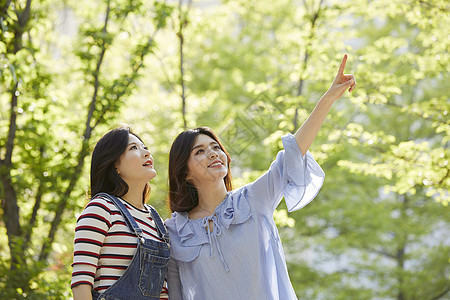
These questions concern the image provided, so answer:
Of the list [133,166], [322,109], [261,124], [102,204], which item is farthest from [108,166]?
[261,124]

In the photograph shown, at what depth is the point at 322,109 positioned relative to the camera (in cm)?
209

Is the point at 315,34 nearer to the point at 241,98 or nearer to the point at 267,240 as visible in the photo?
the point at 267,240

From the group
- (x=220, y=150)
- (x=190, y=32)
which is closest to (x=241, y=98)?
(x=190, y=32)

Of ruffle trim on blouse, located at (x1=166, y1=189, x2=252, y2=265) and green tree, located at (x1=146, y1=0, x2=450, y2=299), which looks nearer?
ruffle trim on blouse, located at (x1=166, y1=189, x2=252, y2=265)

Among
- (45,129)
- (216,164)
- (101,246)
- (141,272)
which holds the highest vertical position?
(45,129)

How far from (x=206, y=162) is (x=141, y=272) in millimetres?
626

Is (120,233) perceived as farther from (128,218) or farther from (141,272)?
(141,272)

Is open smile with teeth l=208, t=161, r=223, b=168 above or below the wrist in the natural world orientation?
below

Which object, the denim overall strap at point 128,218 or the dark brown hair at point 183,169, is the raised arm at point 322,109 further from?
the denim overall strap at point 128,218

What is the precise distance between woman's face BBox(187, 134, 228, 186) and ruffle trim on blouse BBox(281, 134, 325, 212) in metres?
0.37

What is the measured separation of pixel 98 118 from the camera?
491 cm

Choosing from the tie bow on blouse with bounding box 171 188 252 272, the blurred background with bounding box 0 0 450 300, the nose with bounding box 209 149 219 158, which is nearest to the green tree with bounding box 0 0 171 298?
the blurred background with bounding box 0 0 450 300

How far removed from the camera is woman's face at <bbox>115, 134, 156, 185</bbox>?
235 cm

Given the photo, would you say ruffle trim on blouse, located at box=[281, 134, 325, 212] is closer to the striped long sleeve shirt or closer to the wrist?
the wrist
